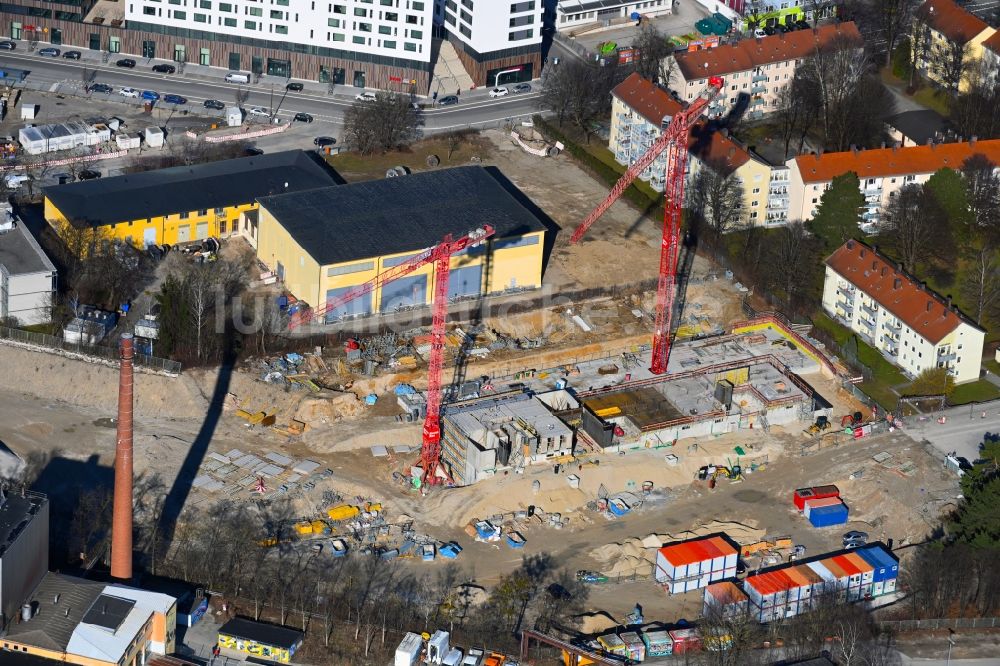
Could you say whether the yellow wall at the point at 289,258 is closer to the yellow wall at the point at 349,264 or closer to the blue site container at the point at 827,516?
the yellow wall at the point at 349,264

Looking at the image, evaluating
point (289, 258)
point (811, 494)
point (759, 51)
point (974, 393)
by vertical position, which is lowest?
point (811, 494)

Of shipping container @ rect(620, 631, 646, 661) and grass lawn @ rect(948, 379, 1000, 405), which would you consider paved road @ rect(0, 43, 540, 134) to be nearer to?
grass lawn @ rect(948, 379, 1000, 405)

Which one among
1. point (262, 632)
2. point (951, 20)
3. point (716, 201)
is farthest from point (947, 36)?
point (262, 632)

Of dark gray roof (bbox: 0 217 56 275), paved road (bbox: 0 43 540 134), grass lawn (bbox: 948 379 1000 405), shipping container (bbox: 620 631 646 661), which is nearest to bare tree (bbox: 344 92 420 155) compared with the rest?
paved road (bbox: 0 43 540 134)

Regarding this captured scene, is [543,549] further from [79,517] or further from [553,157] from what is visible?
[553,157]

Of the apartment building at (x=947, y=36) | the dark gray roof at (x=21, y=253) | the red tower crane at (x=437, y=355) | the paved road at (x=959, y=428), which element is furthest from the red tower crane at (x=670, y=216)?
the apartment building at (x=947, y=36)

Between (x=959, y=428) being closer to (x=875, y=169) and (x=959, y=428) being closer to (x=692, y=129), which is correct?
(x=875, y=169)
